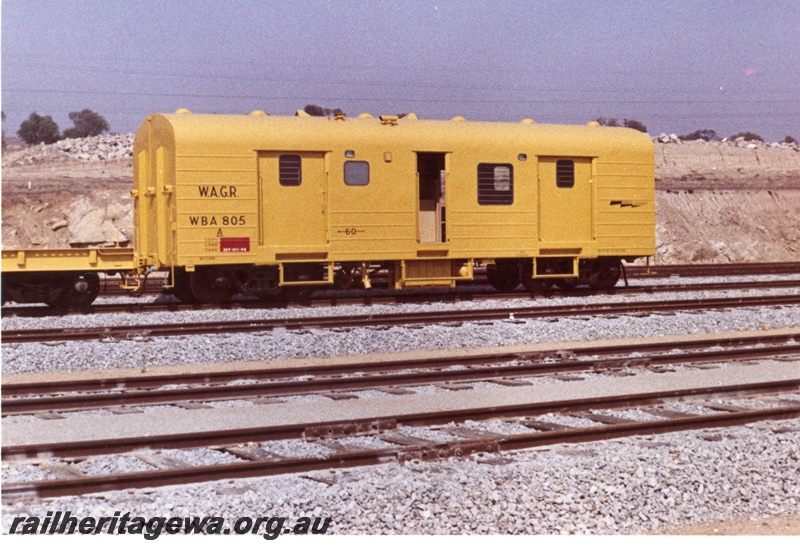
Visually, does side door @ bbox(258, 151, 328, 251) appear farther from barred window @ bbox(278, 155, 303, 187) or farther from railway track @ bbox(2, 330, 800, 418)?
railway track @ bbox(2, 330, 800, 418)

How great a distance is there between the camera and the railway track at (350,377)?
33.5 feet

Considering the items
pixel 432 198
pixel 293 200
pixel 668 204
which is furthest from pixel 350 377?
pixel 668 204

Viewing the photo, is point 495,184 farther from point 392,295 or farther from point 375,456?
point 375,456

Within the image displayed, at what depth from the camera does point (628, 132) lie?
21625 mm

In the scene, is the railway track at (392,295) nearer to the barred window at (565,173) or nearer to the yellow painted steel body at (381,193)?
the yellow painted steel body at (381,193)

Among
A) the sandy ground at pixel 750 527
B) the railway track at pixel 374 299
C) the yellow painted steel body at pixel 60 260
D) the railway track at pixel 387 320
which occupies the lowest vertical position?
the sandy ground at pixel 750 527

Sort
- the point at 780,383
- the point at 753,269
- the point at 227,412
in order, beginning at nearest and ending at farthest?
1. the point at 227,412
2. the point at 780,383
3. the point at 753,269

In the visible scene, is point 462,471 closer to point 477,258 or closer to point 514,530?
point 514,530

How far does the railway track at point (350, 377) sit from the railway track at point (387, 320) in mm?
2793

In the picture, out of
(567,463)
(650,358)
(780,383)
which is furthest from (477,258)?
(567,463)

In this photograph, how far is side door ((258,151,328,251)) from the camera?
18.6 metres

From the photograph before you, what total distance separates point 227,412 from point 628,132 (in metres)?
14.1

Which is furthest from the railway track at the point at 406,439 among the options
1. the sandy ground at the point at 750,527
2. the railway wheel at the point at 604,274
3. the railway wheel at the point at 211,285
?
the railway wheel at the point at 604,274

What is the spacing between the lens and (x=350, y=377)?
11.4m
